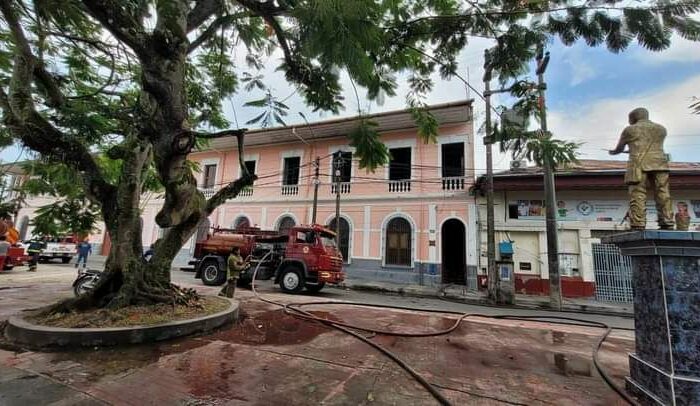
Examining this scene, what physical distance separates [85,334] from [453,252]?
14.2 metres

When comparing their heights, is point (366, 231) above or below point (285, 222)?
below

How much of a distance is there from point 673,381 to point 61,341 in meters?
6.34

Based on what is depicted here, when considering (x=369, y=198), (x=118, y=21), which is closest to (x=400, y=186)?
(x=369, y=198)

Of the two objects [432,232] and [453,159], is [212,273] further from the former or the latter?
[453,159]

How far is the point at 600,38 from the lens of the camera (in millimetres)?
3340

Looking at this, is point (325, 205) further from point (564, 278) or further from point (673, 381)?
point (673, 381)

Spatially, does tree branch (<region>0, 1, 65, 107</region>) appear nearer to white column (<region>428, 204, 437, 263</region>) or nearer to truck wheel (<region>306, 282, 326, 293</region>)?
truck wheel (<region>306, 282, 326, 293</region>)

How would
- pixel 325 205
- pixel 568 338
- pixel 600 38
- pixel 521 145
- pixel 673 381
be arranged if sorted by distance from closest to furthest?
1. pixel 673 381
2. pixel 600 38
3. pixel 521 145
4. pixel 568 338
5. pixel 325 205

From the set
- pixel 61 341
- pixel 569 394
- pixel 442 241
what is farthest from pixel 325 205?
pixel 569 394

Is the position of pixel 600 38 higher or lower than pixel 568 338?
higher

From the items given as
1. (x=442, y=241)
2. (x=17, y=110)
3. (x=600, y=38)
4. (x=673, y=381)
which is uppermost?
(x=600, y=38)

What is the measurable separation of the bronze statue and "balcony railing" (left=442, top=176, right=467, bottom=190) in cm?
1074

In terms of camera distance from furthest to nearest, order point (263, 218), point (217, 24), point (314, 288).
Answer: point (263, 218)
point (314, 288)
point (217, 24)

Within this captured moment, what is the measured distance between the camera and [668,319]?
2840 mm
